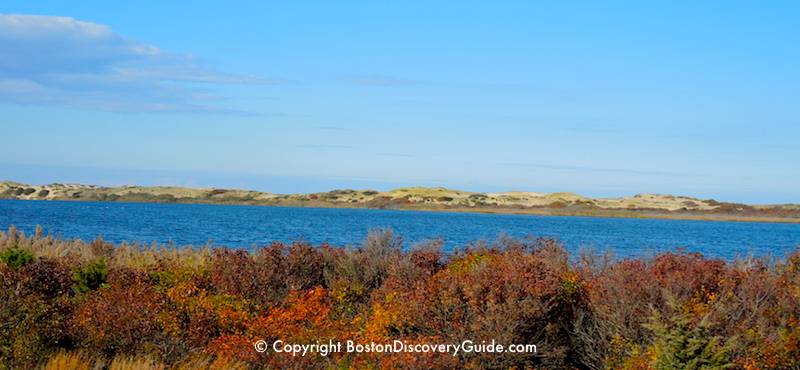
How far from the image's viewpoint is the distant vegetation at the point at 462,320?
10273 mm

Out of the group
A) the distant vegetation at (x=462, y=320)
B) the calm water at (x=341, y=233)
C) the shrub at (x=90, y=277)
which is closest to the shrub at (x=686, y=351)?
the distant vegetation at (x=462, y=320)

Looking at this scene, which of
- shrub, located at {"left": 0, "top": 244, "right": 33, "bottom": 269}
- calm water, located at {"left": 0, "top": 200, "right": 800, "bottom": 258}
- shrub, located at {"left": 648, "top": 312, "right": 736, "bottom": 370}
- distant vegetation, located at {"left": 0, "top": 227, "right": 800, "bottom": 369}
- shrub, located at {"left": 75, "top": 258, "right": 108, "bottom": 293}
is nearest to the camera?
shrub, located at {"left": 648, "top": 312, "right": 736, "bottom": 370}

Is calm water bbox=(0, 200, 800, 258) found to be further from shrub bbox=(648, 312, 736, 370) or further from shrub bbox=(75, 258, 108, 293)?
shrub bbox=(648, 312, 736, 370)

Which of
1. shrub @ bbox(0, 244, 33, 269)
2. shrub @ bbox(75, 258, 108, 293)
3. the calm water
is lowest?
the calm water

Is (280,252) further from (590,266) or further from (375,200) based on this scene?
(375,200)

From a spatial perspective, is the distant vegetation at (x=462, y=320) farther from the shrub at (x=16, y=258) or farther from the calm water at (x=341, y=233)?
the calm water at (x=341, y=233)

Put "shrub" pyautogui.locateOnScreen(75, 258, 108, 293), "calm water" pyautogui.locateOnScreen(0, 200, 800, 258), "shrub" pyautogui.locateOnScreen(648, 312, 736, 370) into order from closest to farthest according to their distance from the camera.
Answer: "shrub" pyautogui.locateOnScreen(648, 312, 736, 370), "shrub" pyautogui.locateOnScreen(75, 258, 108, 293), "calm water" pyautogui.locateOnScreen(0, 200, 800, 258)

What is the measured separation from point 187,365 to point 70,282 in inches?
255

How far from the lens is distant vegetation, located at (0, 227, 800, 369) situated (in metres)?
10.3

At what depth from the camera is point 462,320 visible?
11398 mm

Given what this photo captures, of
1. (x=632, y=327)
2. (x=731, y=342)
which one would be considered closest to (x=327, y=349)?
(x=632, y=327)

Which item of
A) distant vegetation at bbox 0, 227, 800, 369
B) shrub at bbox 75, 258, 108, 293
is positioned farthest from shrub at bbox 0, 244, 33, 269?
distant vegetation at bbox 0, 227, 800, 369

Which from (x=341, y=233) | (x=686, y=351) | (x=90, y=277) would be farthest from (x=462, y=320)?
(x=341, y=233)

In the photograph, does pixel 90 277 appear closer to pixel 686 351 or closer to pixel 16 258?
pixel 16 258
